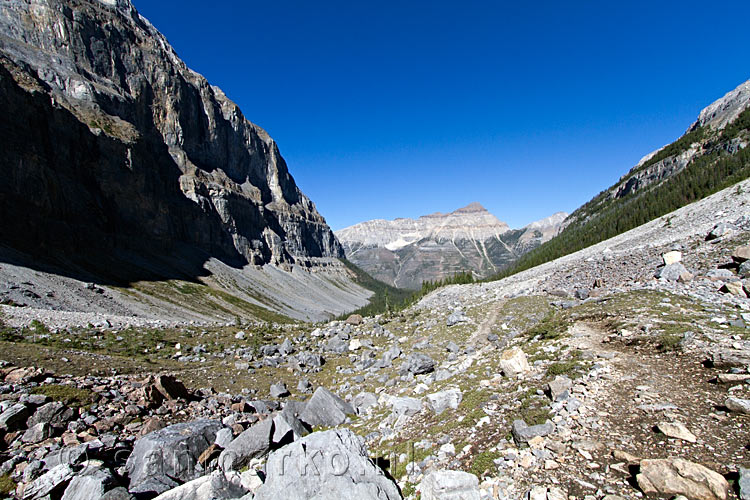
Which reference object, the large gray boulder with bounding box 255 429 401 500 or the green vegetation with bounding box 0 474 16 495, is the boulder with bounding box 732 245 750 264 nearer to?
the large gray boulder with bounding box 255 429 401 500

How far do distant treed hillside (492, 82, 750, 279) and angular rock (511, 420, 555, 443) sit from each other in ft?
272

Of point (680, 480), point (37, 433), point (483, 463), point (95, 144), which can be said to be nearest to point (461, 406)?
point (483, 463)

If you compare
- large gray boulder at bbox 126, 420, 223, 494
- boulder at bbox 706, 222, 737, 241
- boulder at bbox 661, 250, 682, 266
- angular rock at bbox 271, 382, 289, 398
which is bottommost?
angular rock at bbox 271, 382, 289, 398

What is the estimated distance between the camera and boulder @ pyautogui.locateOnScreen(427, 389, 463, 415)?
12.7 meters

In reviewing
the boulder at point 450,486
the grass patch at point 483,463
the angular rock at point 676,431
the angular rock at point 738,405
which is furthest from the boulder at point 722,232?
the boulder at point 450,486

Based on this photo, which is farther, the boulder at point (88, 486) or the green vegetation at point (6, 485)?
the green vegetation at point (6, 485)

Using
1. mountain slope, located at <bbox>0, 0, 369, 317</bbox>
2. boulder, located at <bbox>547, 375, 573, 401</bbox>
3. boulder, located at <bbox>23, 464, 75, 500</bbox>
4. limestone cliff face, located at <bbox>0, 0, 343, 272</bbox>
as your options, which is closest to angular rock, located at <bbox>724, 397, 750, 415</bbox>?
boulder, located at <bbox>547, 375, 573, 401</bbox>

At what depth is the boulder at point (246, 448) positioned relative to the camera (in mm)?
11062

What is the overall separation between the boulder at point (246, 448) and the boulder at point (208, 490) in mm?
1856

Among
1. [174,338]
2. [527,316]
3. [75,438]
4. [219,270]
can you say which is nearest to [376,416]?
[75,438]

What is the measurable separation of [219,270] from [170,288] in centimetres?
4904

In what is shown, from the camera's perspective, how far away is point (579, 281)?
34500 mm

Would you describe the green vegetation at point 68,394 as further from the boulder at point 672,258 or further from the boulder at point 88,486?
the boulder at point 672,258

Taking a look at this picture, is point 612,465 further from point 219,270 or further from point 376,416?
point 219,270
